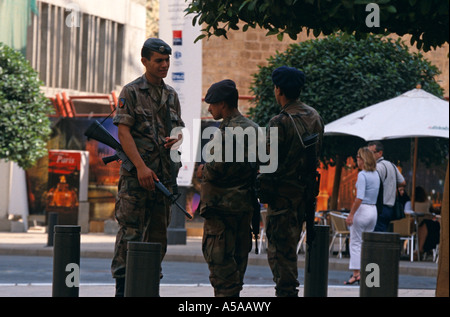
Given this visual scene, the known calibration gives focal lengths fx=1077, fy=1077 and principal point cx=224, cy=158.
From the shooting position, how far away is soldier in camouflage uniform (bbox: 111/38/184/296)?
24.4 ft

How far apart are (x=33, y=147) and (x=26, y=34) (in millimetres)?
6304

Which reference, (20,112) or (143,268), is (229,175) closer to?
(143,268)

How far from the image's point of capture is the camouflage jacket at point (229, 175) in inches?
294

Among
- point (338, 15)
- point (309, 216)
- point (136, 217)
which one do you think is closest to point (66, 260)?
point (136, 217)

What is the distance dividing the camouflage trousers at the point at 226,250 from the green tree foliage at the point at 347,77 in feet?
46.1

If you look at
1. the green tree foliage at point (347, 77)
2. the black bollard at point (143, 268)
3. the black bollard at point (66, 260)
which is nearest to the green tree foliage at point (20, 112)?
the green tree foliage at point (347, 77)

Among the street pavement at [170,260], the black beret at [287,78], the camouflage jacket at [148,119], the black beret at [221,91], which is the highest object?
the black beret at [287,78]

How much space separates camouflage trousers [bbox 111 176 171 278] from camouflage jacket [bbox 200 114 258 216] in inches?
12.8

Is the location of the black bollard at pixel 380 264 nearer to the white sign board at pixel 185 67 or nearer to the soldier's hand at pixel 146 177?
the soldier's hand at pixel 146 177

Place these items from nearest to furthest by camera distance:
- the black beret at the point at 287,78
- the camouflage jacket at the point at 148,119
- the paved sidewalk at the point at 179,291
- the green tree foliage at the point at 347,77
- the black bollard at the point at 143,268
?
the black bollard at the point at 143,268 → the camouflage jacket at the point at 148,119 → the black beret at the point at 287,78 → the paved sidewalk at the point at 179,291 → the green tree foliage at the point at 347,77

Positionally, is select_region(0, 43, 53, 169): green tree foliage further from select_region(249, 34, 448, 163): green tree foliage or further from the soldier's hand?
the soldier's hand

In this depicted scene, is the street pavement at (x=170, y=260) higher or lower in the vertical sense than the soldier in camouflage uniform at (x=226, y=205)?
lower

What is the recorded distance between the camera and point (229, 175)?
7512 mm

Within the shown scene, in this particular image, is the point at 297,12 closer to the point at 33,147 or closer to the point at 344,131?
the point at 344,131
